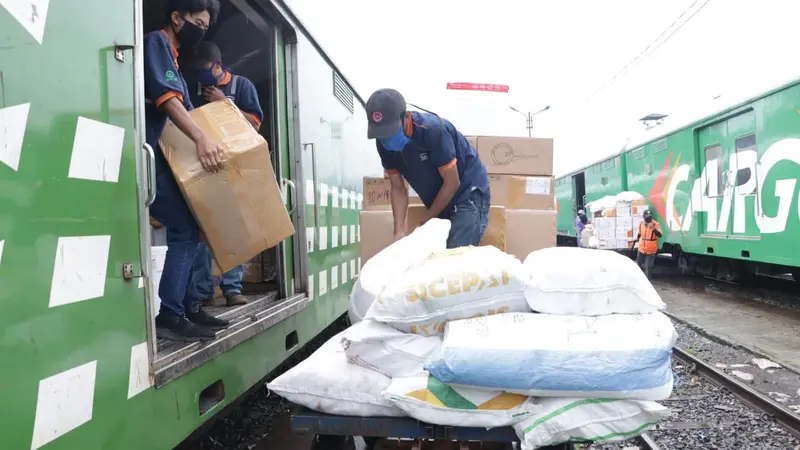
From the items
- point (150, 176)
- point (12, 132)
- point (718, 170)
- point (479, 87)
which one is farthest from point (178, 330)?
point (718, 170)

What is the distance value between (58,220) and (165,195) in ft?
2.79

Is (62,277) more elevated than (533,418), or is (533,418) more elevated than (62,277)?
(62,277)

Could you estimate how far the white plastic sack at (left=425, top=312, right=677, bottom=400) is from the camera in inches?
62.2

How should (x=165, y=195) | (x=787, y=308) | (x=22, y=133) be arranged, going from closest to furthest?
(x=22, y=133) < (x=165, y=195) < (x=787, y=308)

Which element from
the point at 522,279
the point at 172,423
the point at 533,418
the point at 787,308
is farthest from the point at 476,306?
the point at 787,308

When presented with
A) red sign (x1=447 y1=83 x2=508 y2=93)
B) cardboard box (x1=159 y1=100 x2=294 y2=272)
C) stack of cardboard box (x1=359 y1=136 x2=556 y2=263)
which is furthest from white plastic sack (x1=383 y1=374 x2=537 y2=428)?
red sign (x1=447 y1=83 x2=508 y2=93)

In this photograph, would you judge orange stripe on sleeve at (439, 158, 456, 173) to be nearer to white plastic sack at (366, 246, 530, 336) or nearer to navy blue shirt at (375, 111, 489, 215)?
navy blue shirt at (375, 111, 489, 215)

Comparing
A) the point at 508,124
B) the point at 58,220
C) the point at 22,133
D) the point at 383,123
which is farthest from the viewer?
the point at 508,124

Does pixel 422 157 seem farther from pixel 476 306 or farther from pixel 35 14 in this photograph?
pixel 35 14

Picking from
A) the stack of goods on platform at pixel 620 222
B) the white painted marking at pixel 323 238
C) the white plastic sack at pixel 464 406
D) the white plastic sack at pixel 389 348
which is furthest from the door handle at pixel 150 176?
the stack of goods on platform at pixel 620 222

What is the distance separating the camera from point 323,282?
4.02 meters

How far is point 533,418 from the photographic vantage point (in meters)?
1.63

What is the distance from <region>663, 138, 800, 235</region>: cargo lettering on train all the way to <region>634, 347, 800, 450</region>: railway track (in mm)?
2836

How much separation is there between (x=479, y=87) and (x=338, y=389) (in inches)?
283
